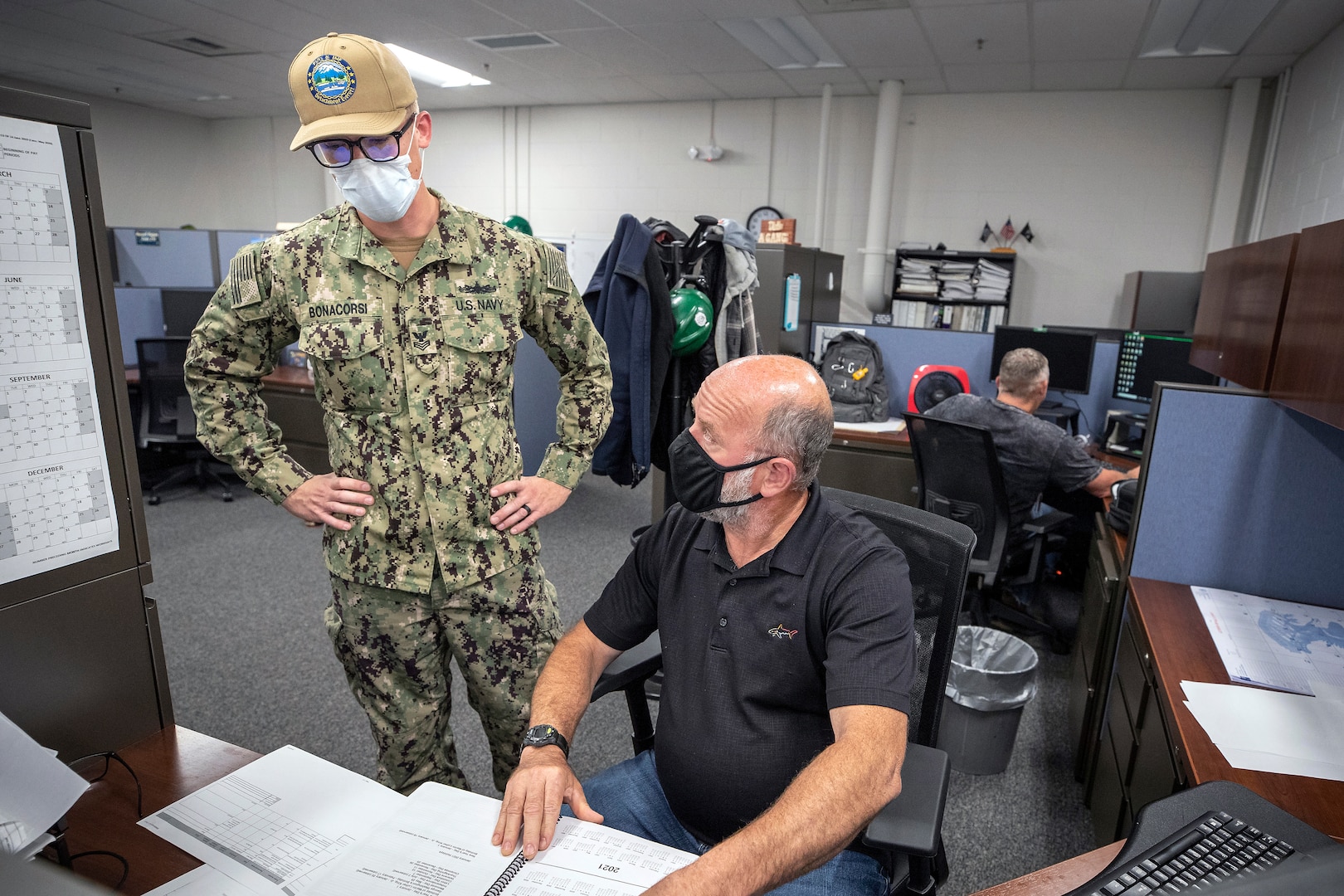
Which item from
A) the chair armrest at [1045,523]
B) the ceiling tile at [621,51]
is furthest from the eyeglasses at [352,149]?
the ceiling tile at [621,51]

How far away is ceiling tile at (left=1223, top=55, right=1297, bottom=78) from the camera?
14.6 feet

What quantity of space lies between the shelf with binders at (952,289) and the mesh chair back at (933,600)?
4639 mm

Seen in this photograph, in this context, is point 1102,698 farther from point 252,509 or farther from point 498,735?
point 252,509

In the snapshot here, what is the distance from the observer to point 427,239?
1316 millimetres

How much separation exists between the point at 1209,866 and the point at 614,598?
0.82m

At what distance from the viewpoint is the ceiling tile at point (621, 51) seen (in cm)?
471

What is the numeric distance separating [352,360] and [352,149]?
1.07 feet

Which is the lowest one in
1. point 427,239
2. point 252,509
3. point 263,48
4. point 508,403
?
point 252,509

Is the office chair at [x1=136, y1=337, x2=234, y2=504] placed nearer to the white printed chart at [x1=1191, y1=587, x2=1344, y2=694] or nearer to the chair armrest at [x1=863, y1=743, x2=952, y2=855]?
the chair armrest at [x1=863, y1=743, x2=952, y2=855]

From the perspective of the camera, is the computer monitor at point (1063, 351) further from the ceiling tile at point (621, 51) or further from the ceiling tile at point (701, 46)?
the ceiling tile at point (621, 51)

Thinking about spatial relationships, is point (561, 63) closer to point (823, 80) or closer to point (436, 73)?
point (436, 73)

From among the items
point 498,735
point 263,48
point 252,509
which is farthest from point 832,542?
point 263,48

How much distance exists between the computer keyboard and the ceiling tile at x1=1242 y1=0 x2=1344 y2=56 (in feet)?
13.7

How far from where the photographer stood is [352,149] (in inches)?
48.1
